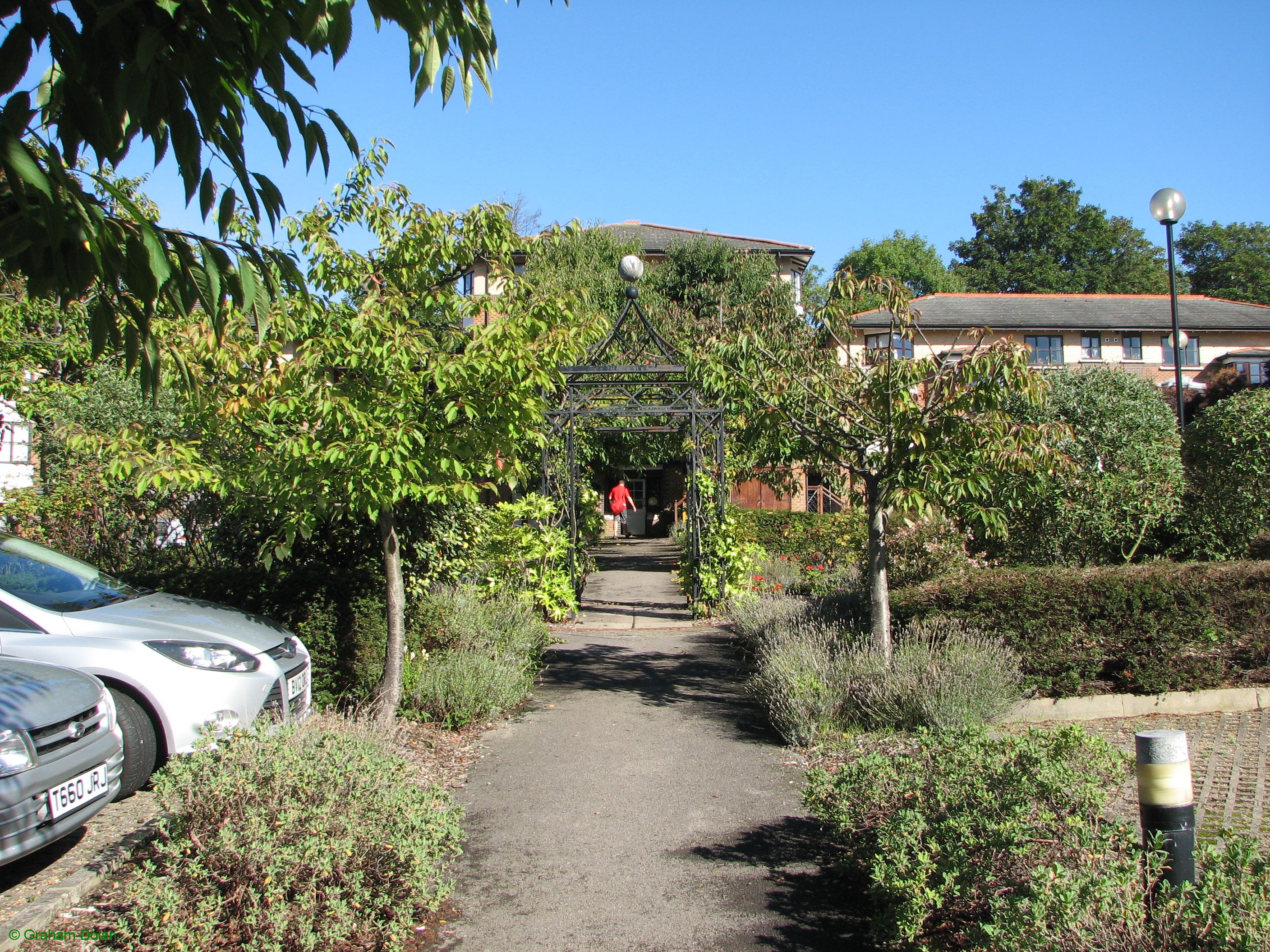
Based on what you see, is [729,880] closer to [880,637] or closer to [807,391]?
[880,637]

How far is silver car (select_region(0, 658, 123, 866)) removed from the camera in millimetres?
4082

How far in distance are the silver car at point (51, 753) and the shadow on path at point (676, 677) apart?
174 inches

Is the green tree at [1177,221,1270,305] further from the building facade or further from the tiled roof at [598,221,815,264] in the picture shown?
the tiled roof at [598,221,815,264]

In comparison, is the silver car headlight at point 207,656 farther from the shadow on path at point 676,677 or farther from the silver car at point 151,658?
the shadow on path at point 676,677

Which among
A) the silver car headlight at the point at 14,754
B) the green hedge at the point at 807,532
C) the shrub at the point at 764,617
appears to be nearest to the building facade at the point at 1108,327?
the green hedge at the point at 807,532

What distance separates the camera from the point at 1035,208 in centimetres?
6519

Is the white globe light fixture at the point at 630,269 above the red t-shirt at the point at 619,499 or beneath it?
above

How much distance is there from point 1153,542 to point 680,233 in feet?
82.7

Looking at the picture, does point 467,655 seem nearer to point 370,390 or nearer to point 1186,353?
point 370,390

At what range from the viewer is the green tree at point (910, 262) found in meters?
60.8

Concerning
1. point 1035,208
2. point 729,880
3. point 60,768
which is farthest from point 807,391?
point 1035,208

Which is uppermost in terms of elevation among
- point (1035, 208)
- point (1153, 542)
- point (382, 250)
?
point (1035, 208)

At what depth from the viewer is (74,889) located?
4156mm

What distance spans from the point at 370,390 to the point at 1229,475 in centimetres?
930
